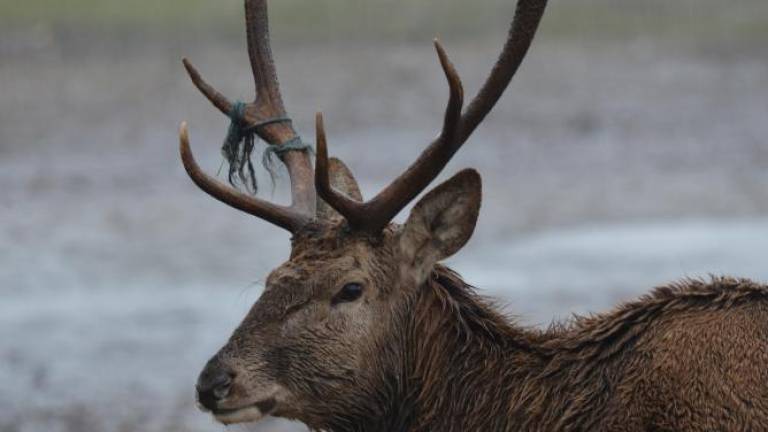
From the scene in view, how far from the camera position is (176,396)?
30.7 ft

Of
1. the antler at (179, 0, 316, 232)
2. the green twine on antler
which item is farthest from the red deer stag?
the green twine on antler

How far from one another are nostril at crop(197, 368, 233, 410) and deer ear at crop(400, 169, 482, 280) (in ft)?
2.53

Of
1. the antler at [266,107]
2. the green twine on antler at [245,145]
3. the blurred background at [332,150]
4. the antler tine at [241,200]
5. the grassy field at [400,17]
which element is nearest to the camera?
the antler tine at [241,200]

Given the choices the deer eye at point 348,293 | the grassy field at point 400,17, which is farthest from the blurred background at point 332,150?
the deer eye at point 348,293

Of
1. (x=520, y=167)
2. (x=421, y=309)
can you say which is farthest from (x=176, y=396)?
(x=520, y=167)

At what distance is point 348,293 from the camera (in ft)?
17.8

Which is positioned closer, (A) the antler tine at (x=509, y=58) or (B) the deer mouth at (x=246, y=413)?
(B) the deer mouth at (x=246, y=413)

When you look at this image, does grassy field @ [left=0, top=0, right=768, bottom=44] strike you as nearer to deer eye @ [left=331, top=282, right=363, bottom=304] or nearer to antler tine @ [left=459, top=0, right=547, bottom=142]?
antler tine @ [left=459, top=0, right=547, bottom=142]

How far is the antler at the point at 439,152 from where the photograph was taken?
17.8ft

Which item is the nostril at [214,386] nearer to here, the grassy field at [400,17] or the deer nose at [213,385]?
the deer nose at [213,385]

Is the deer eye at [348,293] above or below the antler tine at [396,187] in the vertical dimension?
below

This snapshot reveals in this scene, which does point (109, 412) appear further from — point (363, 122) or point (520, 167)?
point (363, 122)

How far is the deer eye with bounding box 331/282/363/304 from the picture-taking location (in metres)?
5.41

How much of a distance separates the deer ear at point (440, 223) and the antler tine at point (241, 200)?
0.39 metres
